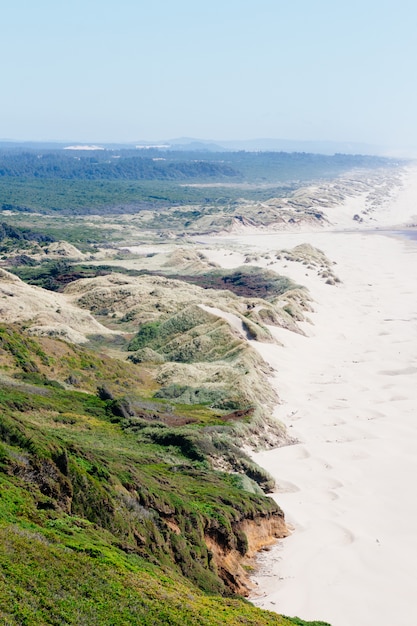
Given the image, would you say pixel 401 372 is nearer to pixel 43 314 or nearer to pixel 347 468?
pixel 347 468

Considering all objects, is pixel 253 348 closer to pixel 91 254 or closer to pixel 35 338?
pixel 35 338

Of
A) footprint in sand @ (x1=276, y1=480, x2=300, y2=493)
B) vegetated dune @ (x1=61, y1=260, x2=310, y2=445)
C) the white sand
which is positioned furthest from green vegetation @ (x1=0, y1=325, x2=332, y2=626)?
vegetated dune @ (x1=61, y1=260, x2=310, y2=445)

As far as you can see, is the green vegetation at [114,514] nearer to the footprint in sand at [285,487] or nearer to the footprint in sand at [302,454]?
the footprint in sand at [285,487]

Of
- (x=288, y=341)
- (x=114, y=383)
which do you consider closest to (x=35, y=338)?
(x=114, y=383)

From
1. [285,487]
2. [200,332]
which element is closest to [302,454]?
[285,487]

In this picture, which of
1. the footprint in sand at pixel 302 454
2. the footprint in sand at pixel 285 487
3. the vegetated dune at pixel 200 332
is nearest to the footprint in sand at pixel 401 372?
the vegetated dune at pixel 200 332

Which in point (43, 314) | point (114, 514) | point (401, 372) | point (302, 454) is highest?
point (114, 514)
